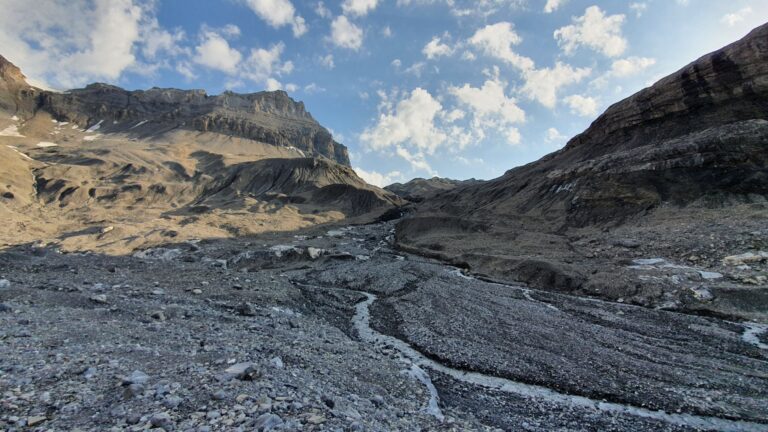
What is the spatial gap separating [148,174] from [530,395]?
372 feet

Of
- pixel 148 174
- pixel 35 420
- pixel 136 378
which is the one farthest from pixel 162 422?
pixel 148 174

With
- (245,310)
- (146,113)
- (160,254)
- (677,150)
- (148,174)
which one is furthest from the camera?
(146,113)

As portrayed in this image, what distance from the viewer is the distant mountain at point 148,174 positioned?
6050cm

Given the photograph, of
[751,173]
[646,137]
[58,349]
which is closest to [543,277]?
[751,173]

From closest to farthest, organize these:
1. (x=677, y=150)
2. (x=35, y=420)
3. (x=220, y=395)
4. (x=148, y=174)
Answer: (x=35, y=420)
(x=220, y=395)
(x=677, y=150)
(x=148, y=174)

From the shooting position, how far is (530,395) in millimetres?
13961

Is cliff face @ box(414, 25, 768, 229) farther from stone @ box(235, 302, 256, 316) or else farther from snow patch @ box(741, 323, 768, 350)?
stone @ box(235, 302, 256, 316)

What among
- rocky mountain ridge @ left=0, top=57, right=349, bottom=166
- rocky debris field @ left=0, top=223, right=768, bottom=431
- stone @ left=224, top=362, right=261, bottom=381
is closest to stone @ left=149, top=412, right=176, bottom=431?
rocky debris field @ left=0, top=223, right=768, bottom=431

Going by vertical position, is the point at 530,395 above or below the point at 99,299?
below

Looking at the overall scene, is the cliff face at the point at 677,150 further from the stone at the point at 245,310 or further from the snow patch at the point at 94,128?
the snow patch at the point at 94,128

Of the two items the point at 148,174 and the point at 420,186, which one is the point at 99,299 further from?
the point at 420,186

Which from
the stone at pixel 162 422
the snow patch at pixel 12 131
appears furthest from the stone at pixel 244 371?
the snow patch at pixel 12 131

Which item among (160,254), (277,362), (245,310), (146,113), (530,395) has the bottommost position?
(530,395)

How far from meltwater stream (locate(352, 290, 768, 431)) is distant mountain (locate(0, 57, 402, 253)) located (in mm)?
39977
